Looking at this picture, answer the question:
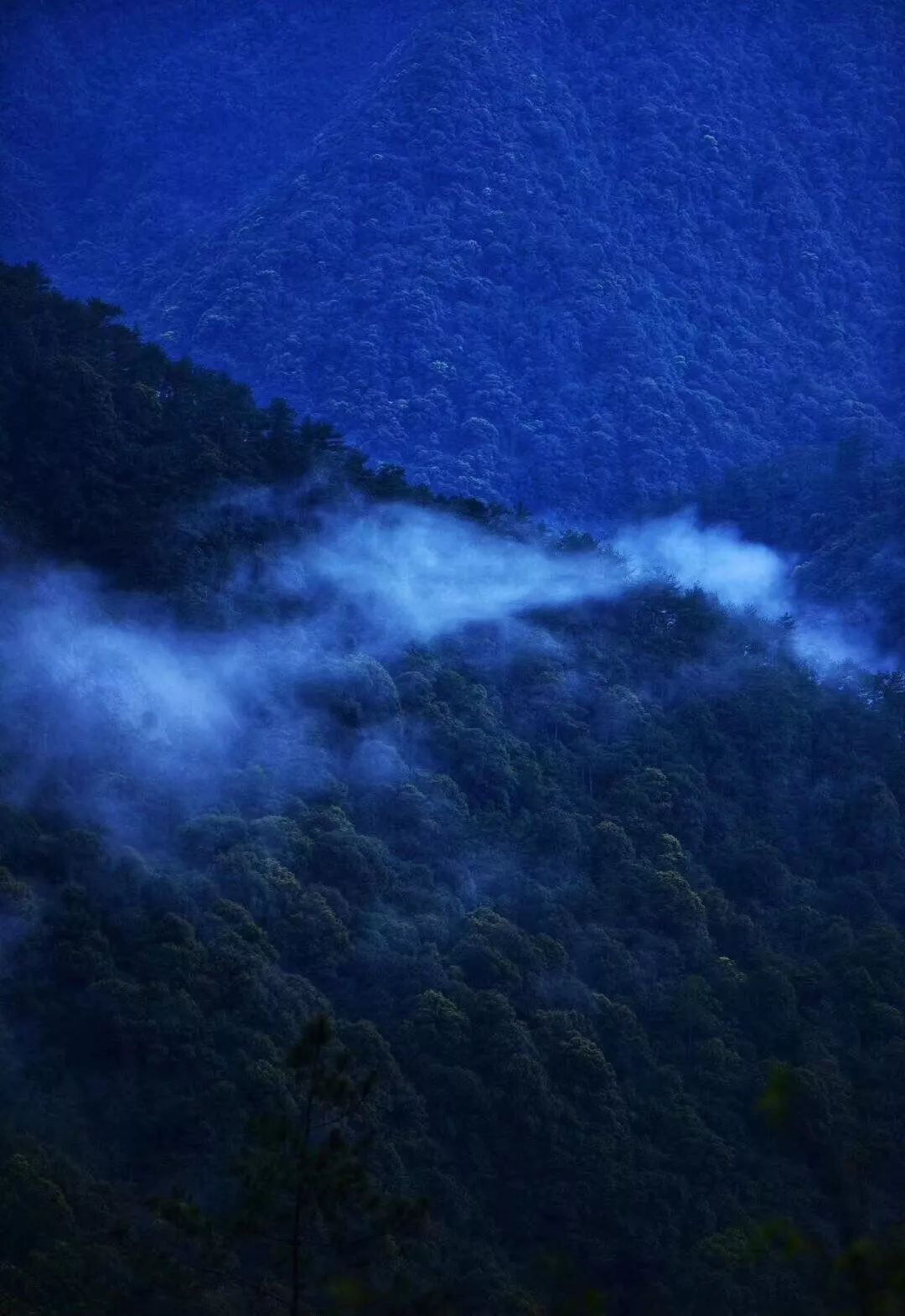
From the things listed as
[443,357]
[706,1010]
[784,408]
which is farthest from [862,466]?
[706,1010]

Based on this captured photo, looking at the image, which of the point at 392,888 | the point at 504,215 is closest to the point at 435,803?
the point at 392,888

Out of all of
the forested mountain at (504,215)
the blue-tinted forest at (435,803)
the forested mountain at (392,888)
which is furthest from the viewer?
the forested mountain at (504,215)

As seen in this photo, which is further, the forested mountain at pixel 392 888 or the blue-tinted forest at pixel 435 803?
the forested mountain at pixel 392 888

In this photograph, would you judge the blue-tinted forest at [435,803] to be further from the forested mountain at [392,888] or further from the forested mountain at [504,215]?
the forested mountain at [504,215]

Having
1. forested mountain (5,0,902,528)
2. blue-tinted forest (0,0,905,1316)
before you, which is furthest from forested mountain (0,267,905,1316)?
forested mountain (5,0,902,528)

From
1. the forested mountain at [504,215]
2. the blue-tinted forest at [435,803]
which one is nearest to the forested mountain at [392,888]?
the blue-tinted forest at [435,803]

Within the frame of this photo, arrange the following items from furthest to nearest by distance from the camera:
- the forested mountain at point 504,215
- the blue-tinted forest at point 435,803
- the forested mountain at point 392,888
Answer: the forested mountain at point 504,215 < the forested mountain at point 392,888 < the blue-tinted forest at point 435,803

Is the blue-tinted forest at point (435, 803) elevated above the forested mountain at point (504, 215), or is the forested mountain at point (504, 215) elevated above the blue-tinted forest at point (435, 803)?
the forested mountain at point (504, 215)
